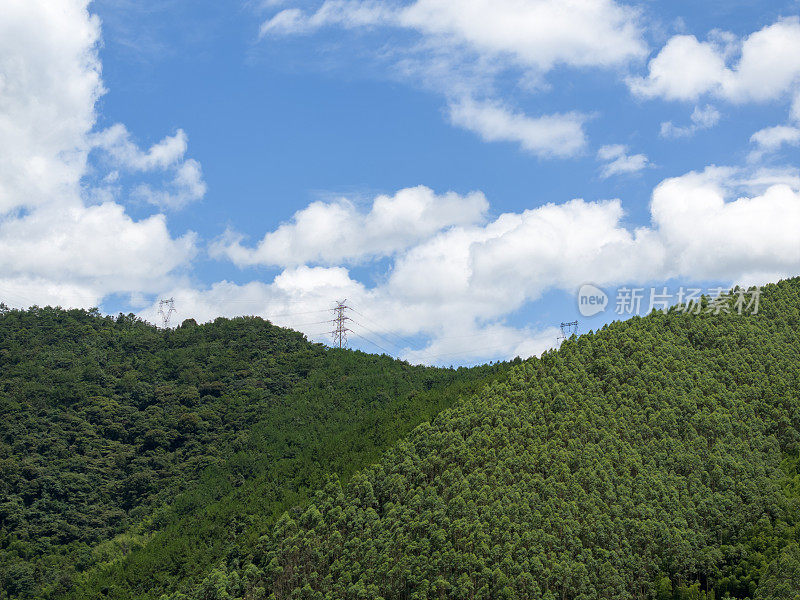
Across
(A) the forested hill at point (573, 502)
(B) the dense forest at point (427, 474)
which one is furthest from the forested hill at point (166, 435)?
(A) the forested hill at point (573, 502)

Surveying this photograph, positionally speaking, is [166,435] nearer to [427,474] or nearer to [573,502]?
[427,474]

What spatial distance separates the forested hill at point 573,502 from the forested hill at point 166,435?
5863mm

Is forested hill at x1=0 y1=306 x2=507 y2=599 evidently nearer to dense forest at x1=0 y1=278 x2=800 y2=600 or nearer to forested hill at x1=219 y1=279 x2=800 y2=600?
dense forest at x1=0 y1=278 x2=800 y2=600

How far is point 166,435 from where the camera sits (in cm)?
8250

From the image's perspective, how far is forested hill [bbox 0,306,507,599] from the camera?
63375mm

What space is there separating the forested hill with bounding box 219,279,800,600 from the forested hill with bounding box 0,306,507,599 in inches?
231

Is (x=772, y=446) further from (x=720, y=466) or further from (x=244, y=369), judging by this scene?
(x=244, y=369)

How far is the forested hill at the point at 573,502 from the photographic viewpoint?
50094 mm

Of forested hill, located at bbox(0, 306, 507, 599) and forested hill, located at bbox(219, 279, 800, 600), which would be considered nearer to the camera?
forested hill, located at bbox(219, 279, 800, 600)

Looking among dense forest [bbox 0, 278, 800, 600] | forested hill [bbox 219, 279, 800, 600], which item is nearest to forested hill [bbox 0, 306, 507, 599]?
dense forest [bbox 0, 278, 800, 600]

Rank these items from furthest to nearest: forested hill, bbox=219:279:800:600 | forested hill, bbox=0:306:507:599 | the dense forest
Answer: forested hill, bbox=0:306:507:599
the dense forest
forested hill, bbox=219:279:800:600

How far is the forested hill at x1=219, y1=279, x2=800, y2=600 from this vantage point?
50.1m

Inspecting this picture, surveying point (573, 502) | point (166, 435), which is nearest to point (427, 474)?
point (573, 502)

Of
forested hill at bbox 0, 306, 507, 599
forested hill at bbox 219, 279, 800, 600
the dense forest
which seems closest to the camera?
forested hill at bbox 219, 279, 800, 600
